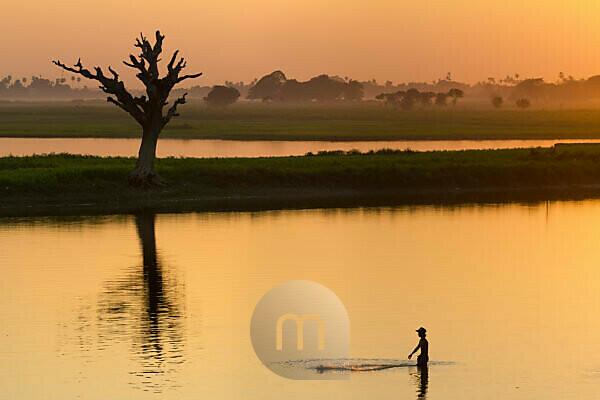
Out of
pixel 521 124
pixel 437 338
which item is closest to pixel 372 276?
pixel 437 338

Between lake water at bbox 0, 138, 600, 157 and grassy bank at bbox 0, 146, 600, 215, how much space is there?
19178 millimetres

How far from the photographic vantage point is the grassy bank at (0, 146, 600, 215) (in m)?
69.4

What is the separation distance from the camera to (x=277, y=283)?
4350 centimetres

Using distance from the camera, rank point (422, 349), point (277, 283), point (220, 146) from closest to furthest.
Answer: point (422, 349), point (277, 283), point (220, 146)

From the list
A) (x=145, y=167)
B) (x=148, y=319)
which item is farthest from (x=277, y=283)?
(x=145, y=167)

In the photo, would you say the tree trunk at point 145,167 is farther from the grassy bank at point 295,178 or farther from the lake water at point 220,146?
the lake water at point 220,146

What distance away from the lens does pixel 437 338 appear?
35.1 meters

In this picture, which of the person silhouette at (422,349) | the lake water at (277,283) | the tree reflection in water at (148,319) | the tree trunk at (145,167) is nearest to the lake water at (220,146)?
the tree trunk at (145,167)

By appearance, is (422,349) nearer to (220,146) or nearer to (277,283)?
(277,283)

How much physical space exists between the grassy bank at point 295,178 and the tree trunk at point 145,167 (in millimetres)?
521

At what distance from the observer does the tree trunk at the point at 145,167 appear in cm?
6962

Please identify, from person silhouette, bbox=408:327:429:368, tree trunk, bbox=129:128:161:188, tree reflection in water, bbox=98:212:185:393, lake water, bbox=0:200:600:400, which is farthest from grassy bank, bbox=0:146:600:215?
person silhouette, bbox=408:327:429:368

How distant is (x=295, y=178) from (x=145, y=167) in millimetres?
9605

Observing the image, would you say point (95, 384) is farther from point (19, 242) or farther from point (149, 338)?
point (19, 242)
